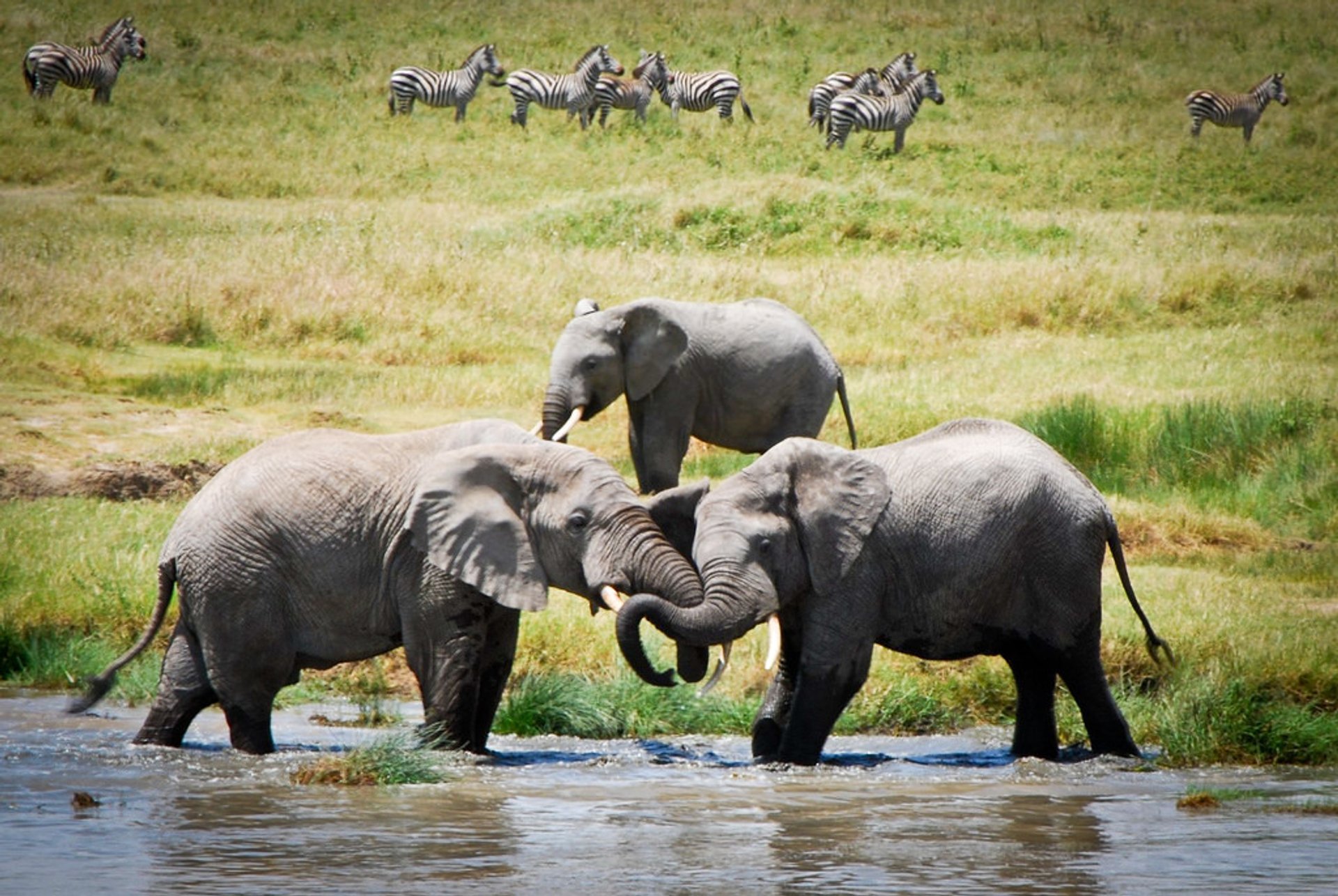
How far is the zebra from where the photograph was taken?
135ft

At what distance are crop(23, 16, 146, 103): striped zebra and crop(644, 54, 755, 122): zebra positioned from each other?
34.5ft

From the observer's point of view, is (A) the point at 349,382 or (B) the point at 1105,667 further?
(A) the point at 349,382

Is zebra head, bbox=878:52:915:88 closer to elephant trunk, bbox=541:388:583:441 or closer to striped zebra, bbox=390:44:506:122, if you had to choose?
striped zebra, bbox=390:44:506:122

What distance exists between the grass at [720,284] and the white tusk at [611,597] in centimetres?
189

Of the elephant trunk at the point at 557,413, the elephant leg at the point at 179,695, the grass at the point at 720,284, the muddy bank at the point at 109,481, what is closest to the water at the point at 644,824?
the elephant leg at the point at 179,695

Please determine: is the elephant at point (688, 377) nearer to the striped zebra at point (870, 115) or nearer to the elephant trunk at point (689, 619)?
the elephant trunk at point (689, 619)

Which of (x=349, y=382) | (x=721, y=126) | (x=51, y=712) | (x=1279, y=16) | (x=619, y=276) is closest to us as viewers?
(x=51, y=712)

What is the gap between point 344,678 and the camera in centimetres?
1183

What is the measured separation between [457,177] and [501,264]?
9227mm

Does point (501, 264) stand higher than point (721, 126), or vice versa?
point (721, 126)

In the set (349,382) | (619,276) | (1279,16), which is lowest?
(349,382)

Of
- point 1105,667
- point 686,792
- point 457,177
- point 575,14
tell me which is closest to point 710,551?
point 686,792

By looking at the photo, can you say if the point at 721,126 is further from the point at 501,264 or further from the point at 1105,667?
the point at 1105,667

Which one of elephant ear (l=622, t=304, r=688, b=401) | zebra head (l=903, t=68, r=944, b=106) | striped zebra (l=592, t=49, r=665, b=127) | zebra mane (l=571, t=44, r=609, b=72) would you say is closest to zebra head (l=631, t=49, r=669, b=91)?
striped zebra (l=592, t=49, r=665, b=127)
